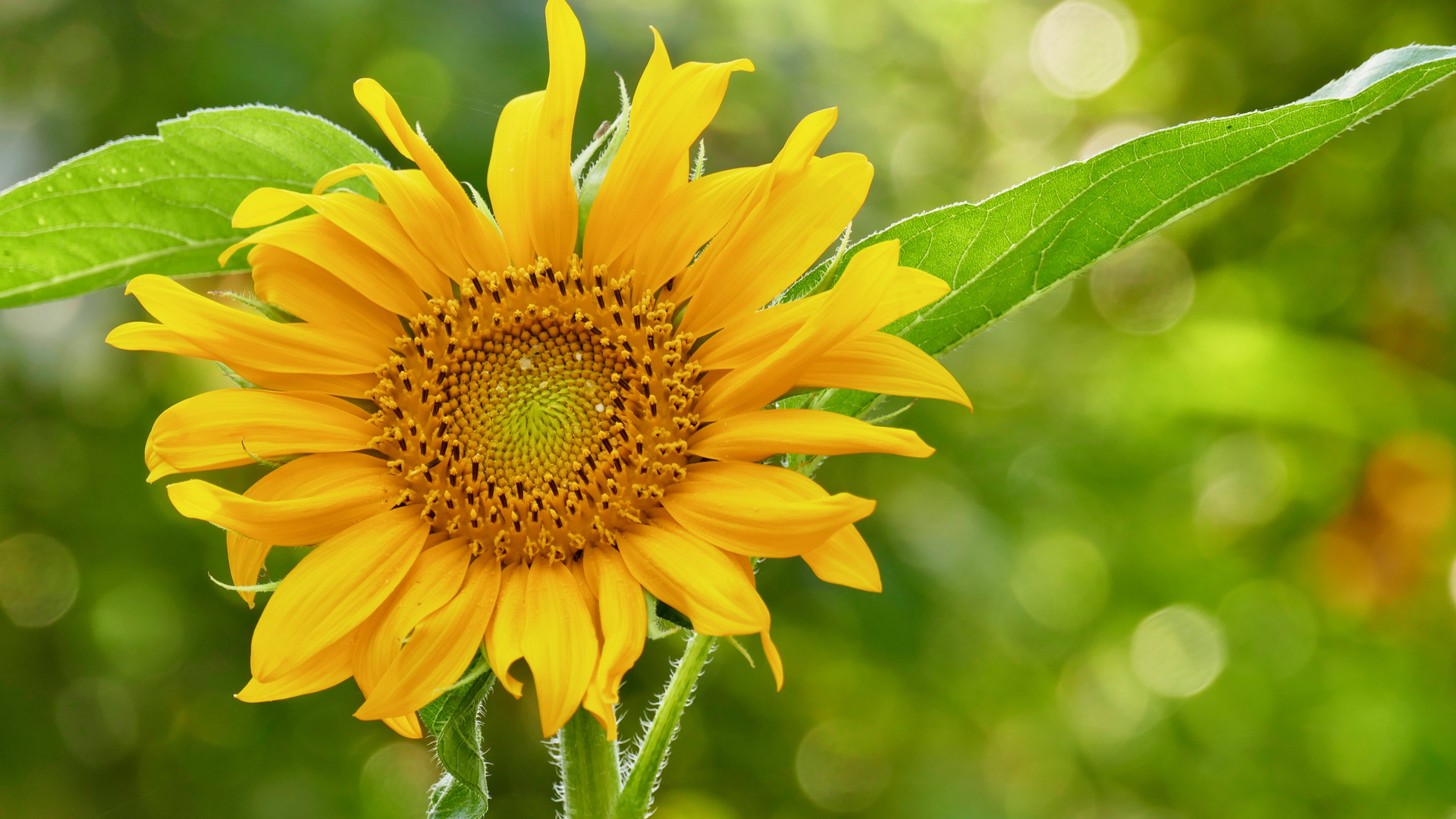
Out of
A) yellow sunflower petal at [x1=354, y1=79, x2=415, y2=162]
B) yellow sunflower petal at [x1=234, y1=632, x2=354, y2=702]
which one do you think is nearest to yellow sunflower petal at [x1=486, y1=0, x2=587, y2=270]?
yellow sunflower petal at [x1=354, y1=79, x2=415, y2=162]

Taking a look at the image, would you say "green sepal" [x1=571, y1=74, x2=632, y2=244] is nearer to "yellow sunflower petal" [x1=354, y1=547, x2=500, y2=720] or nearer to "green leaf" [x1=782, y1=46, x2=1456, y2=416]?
"green leaf" [x1=782, y1=46, x2=1456, y2=416]

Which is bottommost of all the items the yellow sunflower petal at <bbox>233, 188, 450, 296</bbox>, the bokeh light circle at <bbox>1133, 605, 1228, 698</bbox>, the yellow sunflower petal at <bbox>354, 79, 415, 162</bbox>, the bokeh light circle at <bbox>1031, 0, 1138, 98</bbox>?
the yellow sunflower petal at <bbox>233, 188, 450, 296</bbox>

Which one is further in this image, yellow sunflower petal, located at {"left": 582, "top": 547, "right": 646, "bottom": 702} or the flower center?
the flower center

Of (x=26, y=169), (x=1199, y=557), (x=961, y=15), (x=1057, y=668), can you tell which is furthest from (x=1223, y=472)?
(x=26, y=169)

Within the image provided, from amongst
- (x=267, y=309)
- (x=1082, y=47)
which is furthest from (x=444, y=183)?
(x=1082, y=47)

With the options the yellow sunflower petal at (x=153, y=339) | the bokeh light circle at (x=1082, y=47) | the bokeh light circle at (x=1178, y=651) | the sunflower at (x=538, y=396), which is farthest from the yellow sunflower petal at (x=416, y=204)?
the bokeh light circle at (x=1082, y=47)

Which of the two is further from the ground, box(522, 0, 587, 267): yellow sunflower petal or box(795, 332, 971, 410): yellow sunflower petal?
box(522, 0, 587, 267): yellow sunflower petal
